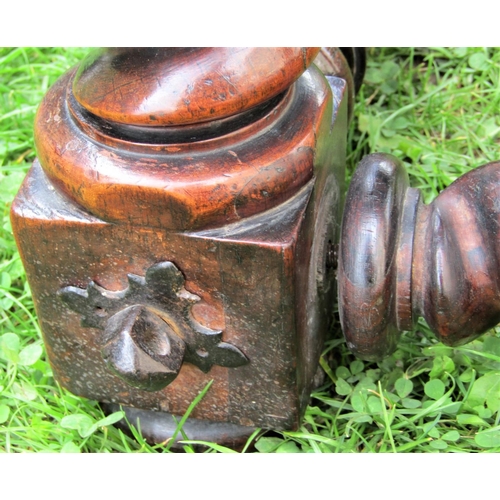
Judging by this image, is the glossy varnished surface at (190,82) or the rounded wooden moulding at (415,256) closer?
the glossy varnished surface at (190,82)

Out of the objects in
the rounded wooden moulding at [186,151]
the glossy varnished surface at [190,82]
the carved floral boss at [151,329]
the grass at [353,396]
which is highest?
the glossy varnished surface at [190,82]

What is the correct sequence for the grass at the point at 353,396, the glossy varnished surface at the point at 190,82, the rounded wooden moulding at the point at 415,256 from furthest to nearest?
the grass at the point at 353,396
the rounded wooden moulding at the point at 415,256
the glossy varnished surface at the point at 190,82

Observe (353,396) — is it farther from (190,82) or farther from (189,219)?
(190,82)

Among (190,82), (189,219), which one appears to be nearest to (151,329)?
(189,219)

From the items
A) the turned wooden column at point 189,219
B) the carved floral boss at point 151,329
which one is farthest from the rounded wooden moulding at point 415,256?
the carved floral boss at point 151,329

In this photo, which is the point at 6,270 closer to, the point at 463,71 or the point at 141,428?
the point at 141,428

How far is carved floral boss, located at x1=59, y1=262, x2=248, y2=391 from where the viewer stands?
98cm

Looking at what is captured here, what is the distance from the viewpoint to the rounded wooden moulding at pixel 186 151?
0.91 metres

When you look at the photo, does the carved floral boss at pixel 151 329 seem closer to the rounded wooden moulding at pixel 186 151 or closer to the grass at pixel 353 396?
the rounded wooden moulding at pixel 186 151

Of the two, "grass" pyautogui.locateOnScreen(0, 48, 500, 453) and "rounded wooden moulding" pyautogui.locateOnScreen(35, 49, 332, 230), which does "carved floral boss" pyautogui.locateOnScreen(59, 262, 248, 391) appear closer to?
"rounded wooden moulding" pyautogui.locateOnScreen(35, 49, 332, 230)

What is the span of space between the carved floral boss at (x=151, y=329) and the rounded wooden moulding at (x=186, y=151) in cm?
10

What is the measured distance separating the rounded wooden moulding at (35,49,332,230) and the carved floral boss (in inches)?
3.9

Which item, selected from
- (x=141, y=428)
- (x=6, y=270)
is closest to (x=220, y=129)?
(x=141, y=428)

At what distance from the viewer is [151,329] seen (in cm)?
101
